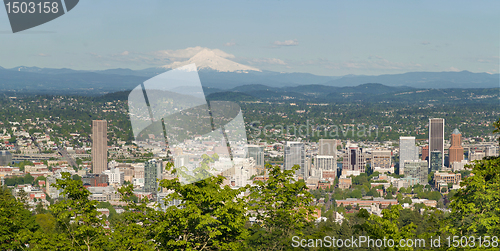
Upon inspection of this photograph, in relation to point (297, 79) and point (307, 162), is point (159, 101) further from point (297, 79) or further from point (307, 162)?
point (297, 79)

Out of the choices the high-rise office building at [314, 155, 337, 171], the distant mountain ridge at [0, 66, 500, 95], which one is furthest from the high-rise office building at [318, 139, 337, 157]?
the distant mountain ridge at [0, 66, 500, 95]

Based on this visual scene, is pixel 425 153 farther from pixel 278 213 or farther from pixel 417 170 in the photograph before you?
pixel 278 213

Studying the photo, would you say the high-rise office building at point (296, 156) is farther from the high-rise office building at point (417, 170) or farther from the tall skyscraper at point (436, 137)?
the tall skyscraper at point (436, 137)

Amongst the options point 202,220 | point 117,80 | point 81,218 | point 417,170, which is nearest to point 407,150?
point 417,170

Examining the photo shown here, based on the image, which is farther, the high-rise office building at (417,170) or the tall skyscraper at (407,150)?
the tall skyscraper at (407,150)

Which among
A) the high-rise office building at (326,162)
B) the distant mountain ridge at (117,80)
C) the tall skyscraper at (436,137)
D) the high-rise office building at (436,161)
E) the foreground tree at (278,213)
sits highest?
the distant mountain ridge at (117,80)

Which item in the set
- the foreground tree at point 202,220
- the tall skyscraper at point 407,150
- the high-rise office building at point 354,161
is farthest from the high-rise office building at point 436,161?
the foreground tree at point 202,220
